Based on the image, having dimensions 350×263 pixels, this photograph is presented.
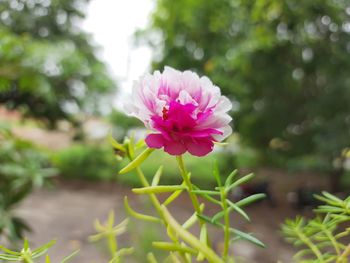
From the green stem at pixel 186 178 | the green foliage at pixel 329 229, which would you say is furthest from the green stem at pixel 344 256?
the green stem at pixel 186 178

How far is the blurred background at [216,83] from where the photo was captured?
86.5 inches

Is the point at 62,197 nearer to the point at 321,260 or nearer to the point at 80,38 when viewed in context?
the point at 80,38

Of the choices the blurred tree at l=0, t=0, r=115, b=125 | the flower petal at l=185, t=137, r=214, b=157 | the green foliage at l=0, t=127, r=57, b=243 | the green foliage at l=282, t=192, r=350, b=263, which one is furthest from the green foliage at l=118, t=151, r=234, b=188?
the flower petal at l=185, t=137, r=214, b=157

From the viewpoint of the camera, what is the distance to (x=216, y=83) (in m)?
3.02

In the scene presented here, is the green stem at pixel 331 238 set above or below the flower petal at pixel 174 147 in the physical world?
below

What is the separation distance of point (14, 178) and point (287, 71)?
2503mm

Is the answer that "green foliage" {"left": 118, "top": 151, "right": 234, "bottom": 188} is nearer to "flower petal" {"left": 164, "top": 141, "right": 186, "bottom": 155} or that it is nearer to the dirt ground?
the dirt ground

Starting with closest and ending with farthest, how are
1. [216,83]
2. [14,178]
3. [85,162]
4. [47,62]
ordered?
1. [14,178]
2. [47,62]
3. [216,83]
4. [85,162]

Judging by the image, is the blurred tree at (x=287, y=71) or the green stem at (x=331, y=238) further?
the blurred tree at (x=287, y=71)

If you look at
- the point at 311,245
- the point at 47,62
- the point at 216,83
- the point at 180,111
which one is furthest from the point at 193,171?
the point at 180,111

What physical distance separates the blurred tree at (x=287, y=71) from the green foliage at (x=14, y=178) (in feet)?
5.88

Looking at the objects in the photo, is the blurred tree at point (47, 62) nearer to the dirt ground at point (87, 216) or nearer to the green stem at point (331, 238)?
the dirt ground at point (87, 216)

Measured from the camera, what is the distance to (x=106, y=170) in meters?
4.40

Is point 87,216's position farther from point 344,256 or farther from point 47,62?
point 344,256
